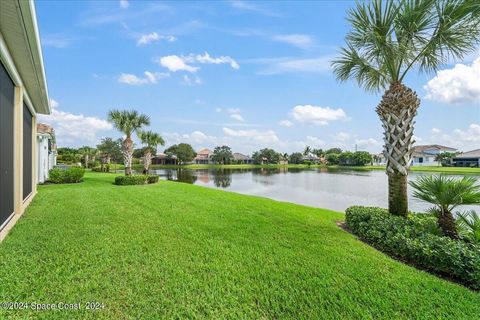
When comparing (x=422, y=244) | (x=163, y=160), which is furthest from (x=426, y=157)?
(x=422, y=244)

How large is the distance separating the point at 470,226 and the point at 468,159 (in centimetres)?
6422

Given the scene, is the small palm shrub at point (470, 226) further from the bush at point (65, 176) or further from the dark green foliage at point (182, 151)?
the dark green foliage at point (182, 151)

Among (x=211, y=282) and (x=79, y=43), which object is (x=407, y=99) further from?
(x=79, y=43)

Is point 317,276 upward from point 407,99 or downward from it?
downward

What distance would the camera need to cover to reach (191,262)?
144 inches

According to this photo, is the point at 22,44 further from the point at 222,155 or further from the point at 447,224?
the point at 222,155

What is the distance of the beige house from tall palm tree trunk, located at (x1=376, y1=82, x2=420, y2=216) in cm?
686

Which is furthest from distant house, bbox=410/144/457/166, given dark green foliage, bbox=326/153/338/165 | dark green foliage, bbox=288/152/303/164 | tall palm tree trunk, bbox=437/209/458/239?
tall palm tree trunk, bbox=437/209/458/239

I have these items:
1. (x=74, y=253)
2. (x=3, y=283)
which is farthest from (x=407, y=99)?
(x=3, y=283)

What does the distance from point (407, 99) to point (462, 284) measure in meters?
3.84

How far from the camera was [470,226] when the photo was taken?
4.45 meters

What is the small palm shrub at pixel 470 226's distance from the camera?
427cm

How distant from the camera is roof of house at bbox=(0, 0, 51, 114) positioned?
3433 millimetres

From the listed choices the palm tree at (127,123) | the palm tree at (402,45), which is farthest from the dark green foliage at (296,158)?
the palm tree at (402,45)
